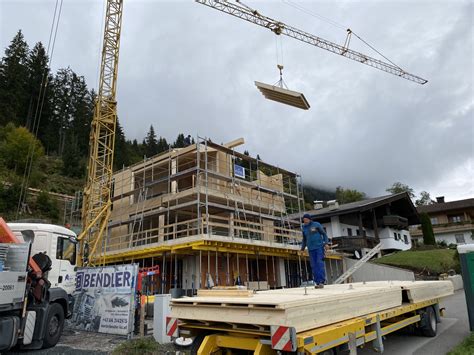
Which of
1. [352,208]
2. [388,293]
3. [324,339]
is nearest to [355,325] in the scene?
[324,339]

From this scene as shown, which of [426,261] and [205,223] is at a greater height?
[205,223]

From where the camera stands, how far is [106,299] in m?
10.9

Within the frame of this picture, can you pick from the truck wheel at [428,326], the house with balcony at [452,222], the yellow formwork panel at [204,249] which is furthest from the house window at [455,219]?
the truck wheel at [428,326]

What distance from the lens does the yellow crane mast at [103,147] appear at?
23.2 meters

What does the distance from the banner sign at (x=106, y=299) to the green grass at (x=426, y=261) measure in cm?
2181

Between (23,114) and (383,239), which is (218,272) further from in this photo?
(23,114)

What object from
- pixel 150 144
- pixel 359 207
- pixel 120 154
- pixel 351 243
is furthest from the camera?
pixel 150 144

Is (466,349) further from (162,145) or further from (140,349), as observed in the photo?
(162,145)

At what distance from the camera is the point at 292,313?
384 centimetres

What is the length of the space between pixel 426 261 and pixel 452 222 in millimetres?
29166

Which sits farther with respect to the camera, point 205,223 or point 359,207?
point 359,207

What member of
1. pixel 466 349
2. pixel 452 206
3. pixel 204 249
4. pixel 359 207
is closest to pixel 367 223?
pixel 359 207

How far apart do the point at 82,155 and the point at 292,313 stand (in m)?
64.7

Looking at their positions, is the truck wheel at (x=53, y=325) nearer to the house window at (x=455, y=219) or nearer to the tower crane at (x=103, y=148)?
the tower crane at (x=103, y=148)
